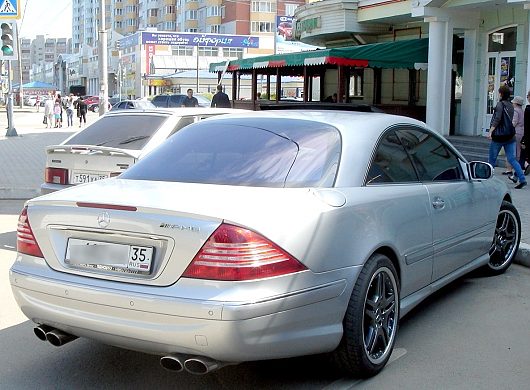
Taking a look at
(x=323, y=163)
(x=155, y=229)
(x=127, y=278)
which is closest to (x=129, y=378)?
(x=127, y=278)

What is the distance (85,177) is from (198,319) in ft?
14.6

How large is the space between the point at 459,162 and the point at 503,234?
4.25 feet

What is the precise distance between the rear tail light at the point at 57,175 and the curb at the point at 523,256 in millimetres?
4825

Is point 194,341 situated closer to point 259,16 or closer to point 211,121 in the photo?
point 211,121

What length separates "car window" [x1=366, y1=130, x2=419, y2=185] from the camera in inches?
173

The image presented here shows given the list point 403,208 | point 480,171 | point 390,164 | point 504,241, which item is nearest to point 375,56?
point 504,241

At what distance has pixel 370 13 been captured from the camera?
23562mm

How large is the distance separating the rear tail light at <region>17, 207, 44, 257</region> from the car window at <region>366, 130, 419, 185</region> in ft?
6.52

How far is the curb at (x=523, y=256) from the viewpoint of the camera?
693 centimetres

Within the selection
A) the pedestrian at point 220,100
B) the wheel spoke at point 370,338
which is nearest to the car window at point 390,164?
the wheel spoke at point 370,338

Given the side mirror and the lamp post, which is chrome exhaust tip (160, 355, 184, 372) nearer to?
the side mirror

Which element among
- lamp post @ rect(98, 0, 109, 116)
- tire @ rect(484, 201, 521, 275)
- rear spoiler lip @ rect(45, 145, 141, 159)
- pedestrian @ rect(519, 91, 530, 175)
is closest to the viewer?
tire @ rect(484, 201, 521, 275)

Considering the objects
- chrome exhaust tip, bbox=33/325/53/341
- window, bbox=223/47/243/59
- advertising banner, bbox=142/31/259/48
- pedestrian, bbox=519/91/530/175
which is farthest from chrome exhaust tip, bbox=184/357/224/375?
window, bbox=223/47/243/59

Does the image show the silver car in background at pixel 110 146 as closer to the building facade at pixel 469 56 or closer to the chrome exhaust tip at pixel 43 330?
the chrome exhaust tip at pixel 43 330
